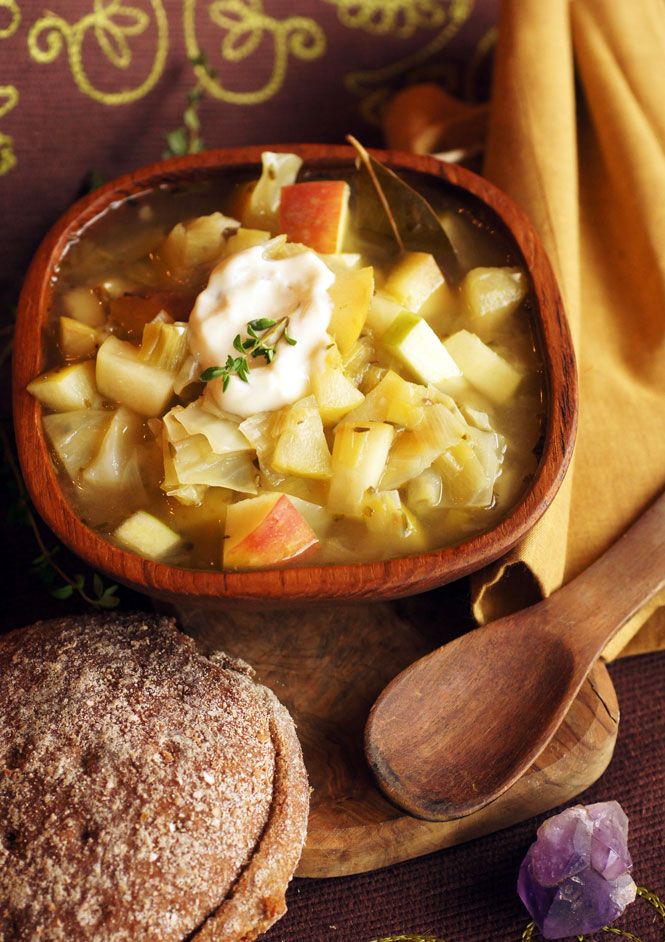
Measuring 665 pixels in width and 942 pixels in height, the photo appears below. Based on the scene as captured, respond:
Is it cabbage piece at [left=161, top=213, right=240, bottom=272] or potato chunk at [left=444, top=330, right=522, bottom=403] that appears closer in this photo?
potato chunk at [left=444, top=330, right=522, bottom=403]

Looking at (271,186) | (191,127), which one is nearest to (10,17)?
(191,127)

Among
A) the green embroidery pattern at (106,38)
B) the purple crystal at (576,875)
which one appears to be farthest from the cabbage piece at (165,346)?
the purple crystal at (576,875)

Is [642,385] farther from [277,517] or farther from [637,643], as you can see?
[277,517]

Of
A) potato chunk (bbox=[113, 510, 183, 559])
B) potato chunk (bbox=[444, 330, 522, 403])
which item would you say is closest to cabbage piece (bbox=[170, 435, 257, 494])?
potato chunk (bbox=[113, 510, 183, 559])

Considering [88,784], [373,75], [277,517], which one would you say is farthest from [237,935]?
[373,75]

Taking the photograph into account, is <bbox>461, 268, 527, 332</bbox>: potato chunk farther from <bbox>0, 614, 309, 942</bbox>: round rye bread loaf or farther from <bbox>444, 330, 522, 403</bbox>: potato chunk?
<bbox>0, 614, 309, 942</bbox>: round rye bread loaf

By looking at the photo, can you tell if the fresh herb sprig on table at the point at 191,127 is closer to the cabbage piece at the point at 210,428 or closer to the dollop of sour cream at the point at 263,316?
the dollop of sour cream at the point at 263,316

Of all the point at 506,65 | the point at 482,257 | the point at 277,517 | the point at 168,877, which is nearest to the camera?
the point at 168,877
